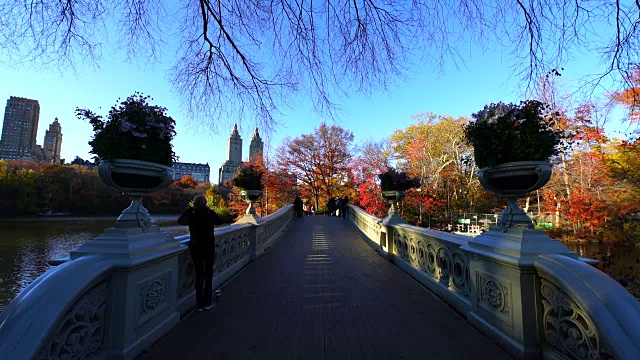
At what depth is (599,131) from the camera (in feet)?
48.0

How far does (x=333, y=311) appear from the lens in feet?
11.0

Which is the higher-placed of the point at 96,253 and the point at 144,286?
the point at 96,253

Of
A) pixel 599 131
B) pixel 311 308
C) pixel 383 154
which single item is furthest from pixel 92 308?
pixel 383 154

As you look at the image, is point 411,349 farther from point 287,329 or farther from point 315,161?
point 315,161

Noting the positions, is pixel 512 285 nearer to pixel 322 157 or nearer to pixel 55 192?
pixel 322 157

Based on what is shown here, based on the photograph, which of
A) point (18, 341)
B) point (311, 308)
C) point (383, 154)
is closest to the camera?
point (18, 341)

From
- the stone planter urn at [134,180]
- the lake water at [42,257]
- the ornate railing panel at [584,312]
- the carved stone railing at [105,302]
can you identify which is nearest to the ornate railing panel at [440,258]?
the ornate railing panel at [584,312]

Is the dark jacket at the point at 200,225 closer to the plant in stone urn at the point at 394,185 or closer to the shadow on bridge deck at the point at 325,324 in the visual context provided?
the shadow on bridge deck at the point at 325,324

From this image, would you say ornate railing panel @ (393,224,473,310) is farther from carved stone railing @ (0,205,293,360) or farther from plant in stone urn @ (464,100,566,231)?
carved stone railing @ (0,205,293,360)

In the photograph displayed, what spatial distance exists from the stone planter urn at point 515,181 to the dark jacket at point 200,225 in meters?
3.02

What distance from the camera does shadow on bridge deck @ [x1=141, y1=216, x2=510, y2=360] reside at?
241 cm

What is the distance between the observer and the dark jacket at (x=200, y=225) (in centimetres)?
332

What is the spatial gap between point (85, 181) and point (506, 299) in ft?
211

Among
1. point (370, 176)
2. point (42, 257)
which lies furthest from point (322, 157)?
point (42, 257)
